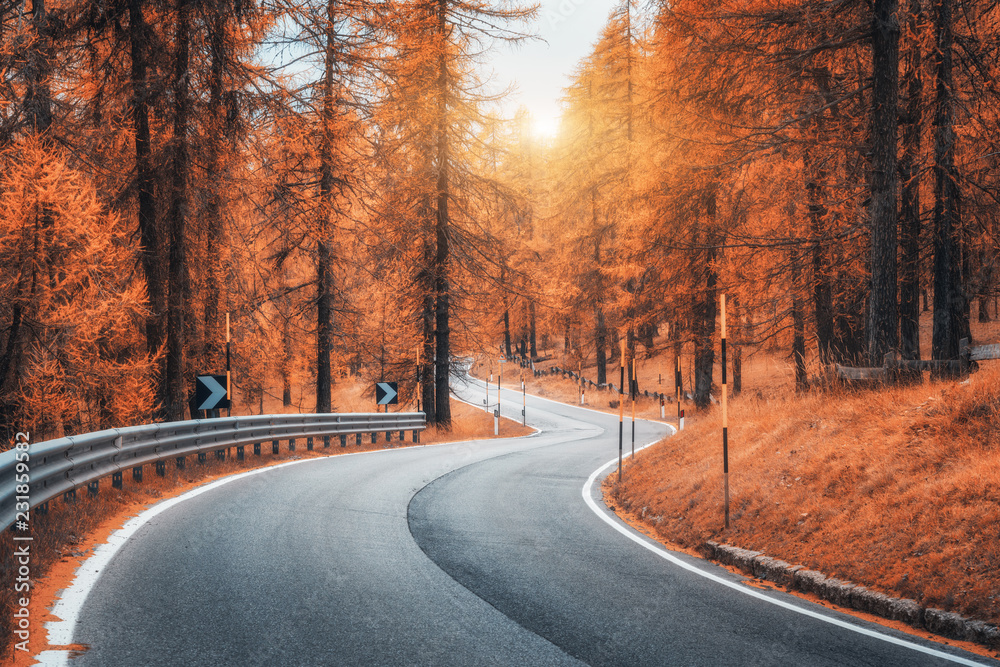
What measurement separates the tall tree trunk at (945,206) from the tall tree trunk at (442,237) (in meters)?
14.4

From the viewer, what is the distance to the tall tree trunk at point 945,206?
1186cm

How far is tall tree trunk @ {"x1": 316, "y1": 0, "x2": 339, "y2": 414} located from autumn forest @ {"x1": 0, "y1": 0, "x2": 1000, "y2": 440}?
0.33ft

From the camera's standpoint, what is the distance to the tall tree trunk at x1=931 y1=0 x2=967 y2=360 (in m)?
11.9

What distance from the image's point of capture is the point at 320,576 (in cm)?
579

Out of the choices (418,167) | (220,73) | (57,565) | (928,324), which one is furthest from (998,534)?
(928,324)

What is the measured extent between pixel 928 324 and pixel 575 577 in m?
43.5

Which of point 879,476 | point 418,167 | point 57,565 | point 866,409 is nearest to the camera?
point 57,565

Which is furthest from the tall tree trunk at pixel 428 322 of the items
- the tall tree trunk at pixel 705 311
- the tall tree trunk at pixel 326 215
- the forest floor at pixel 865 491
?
the forest floor at pixel 865 491

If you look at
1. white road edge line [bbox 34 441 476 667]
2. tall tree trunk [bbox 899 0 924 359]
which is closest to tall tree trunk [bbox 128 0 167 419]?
white road edge line [bbox 34 441 476 667]

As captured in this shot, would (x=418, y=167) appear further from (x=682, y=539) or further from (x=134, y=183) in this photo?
(x=682, y=539)

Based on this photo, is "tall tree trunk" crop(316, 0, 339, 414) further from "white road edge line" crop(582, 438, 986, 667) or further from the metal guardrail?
"white road edge line" crop(582, 438, 986, 667)

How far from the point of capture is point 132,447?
9000 mm

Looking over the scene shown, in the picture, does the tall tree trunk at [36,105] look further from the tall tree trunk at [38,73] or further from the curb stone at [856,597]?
the curb stone at [856,597]

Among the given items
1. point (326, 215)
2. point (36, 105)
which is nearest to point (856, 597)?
point (36, 105)
